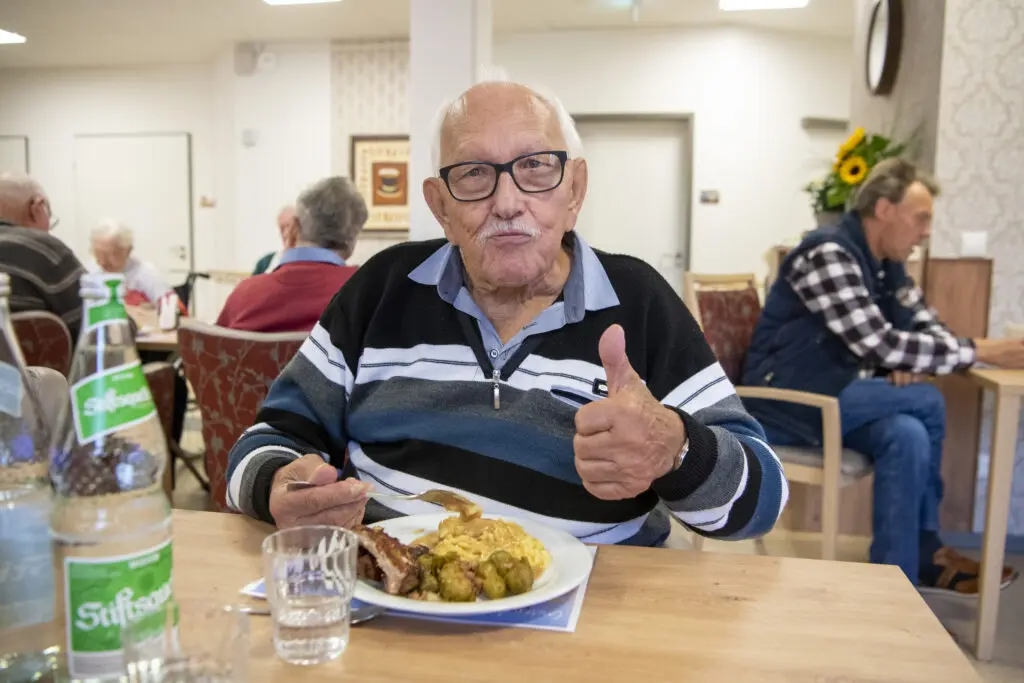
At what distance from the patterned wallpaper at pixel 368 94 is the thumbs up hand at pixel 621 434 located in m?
5.67

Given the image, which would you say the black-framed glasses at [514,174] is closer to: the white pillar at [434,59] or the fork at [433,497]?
the fork at [433,497]

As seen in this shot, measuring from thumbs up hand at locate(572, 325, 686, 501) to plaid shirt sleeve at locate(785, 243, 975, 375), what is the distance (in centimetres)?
179

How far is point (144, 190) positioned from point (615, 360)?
7.51 meters

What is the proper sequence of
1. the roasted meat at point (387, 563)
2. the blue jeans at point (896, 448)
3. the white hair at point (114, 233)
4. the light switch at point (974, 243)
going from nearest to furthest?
the roasted meat at point (387, 563) < the blue jeans at point (896, 448) < the light switch at point (974, 243) < the white hair at point (114, 233)

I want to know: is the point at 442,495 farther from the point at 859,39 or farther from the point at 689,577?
the point at 859,39

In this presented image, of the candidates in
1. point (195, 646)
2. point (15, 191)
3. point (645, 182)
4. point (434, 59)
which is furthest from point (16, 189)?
point (645, 182)

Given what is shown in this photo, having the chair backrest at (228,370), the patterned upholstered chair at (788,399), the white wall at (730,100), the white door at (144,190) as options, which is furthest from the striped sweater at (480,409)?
the white door at (144,190)

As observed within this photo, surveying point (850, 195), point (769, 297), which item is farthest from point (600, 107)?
point (769, 297)

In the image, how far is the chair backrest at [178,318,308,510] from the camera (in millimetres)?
1961

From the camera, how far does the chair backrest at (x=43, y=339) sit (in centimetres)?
236

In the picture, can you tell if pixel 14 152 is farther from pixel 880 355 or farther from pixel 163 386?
pixel 880 355

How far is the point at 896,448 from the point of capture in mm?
2387

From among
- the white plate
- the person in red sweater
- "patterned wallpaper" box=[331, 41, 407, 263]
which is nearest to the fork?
the white plate

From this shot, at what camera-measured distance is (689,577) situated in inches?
34.5
